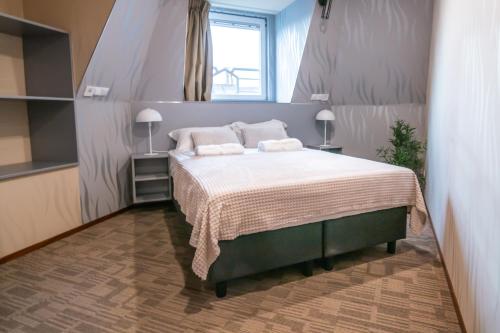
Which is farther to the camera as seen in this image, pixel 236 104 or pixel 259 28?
pixel 259 28

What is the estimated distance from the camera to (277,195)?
2.06 metres

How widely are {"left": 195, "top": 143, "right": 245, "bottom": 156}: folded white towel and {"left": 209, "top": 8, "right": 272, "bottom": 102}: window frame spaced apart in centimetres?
132

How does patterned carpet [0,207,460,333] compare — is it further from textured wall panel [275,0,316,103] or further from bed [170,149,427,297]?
textured wall panel [275,0,316,103]

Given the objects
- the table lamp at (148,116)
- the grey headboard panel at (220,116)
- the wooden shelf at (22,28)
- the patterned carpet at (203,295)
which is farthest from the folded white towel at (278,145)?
the wooden shelf at (22,28)

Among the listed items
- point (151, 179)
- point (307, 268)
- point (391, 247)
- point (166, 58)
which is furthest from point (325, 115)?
point (307, 268)

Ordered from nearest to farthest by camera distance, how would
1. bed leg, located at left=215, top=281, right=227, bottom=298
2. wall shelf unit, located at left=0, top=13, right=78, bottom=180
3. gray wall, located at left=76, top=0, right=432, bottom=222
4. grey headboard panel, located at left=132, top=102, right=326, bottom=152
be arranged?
1. bed leg, located at left=215, top=281, right=227, bottom=298
2. wall shelf unit, located at left=0, top=13, right=78, bottom=180
3. gray wall, located at left=76, top=0, right=432, bottom=222
4. grey headboard panel, located at left=132, top=102, right=326, bottom=152

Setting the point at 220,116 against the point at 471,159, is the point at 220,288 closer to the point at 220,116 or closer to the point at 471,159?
the point at 471,159

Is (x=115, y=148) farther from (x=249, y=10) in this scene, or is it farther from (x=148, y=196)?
(x=249, y=10)

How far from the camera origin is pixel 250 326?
1750mm

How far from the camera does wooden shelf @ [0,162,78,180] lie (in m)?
2.56

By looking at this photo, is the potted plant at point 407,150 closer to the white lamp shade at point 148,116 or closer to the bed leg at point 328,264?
the bed leg at point 328,264

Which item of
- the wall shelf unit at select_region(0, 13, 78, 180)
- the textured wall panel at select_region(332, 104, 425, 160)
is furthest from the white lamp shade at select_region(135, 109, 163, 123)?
the textured wall panel at select_region(332, 104, 425, 160)

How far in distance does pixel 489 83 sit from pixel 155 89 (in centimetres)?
334

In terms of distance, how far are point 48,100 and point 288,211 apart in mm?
2345
